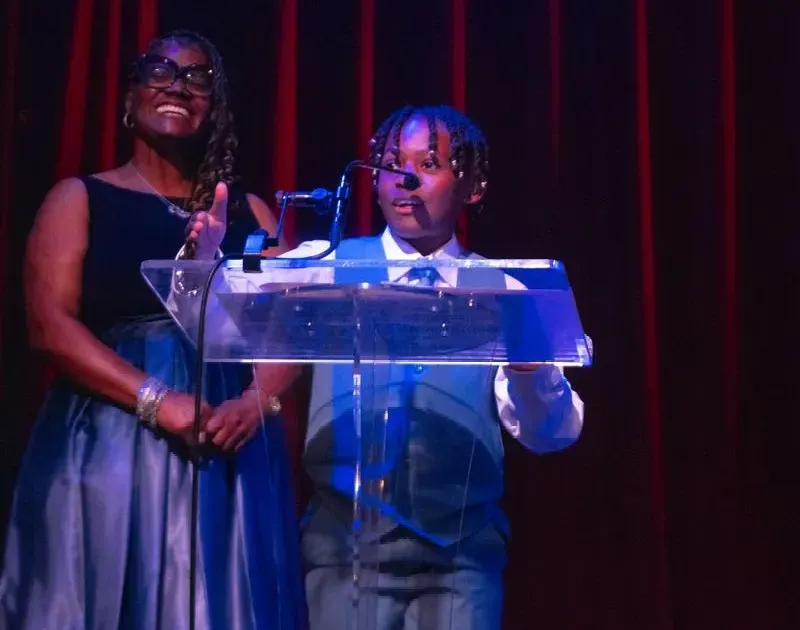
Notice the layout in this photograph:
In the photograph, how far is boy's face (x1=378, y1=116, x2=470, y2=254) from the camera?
7.15 feet

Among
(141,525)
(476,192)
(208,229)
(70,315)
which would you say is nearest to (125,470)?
(141,525)

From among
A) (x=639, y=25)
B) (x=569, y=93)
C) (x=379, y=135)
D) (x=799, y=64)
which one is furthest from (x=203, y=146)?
(x=799, y=64)

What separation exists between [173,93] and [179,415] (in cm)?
77

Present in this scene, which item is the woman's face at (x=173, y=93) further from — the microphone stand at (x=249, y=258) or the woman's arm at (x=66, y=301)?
the microphone stand at (x=249, y=258)

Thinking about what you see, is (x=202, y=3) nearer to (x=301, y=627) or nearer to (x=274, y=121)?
(x=274, y=121)

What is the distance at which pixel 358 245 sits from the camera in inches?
85.5

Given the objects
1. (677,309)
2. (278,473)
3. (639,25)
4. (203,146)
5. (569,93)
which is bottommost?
(278,473)

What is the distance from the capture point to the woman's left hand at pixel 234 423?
1.84 meters

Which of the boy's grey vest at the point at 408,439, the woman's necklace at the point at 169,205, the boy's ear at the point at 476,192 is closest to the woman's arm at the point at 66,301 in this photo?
the woman's necklace at the point at 169,205

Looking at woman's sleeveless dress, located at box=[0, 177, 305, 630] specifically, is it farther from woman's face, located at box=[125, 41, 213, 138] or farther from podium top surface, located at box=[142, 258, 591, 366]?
woman's face, located at box=[125, 41, 213, 138]

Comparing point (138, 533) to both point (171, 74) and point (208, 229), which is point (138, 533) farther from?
point (171, 74)

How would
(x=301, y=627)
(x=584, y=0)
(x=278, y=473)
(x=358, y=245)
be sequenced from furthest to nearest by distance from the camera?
(x=584, y=0), (x=358, y=245), (x=278, y=473), (x=301, y=627)

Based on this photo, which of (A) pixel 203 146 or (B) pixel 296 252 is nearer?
(B) pixel 296 252

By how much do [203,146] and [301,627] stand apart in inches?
44.2
